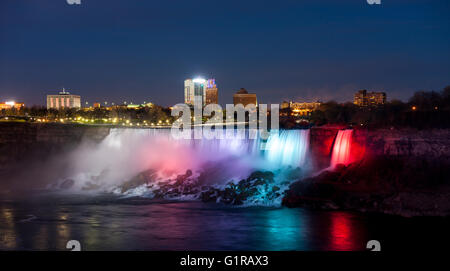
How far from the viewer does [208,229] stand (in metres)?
21.7

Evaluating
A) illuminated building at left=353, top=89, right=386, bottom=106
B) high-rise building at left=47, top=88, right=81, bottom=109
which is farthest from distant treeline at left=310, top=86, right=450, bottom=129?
high-rise building at left=47, top=88, right=81, bottom=109

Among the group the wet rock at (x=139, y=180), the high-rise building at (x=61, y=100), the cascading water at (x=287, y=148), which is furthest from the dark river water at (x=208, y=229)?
the high-rise building at (x=61, y=100)

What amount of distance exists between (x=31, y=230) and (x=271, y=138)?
1889cm

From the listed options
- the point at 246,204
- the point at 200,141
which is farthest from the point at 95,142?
the point at 246,204

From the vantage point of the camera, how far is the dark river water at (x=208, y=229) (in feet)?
63.2

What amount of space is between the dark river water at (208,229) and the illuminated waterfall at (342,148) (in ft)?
21.2

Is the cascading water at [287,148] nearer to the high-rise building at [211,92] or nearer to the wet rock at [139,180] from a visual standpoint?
the wet rock at [139,180]

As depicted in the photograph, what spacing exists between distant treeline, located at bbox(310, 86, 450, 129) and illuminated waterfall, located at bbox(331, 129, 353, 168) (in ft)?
4.70

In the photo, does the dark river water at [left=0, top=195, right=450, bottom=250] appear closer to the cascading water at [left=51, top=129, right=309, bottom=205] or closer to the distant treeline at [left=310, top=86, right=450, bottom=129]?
the cascading water at [left=51, top=129, right=309, bottom=205]

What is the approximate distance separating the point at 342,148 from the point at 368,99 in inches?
1414

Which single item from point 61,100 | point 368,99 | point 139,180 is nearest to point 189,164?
point 139,180

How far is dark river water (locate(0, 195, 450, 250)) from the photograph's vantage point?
19.2 m
